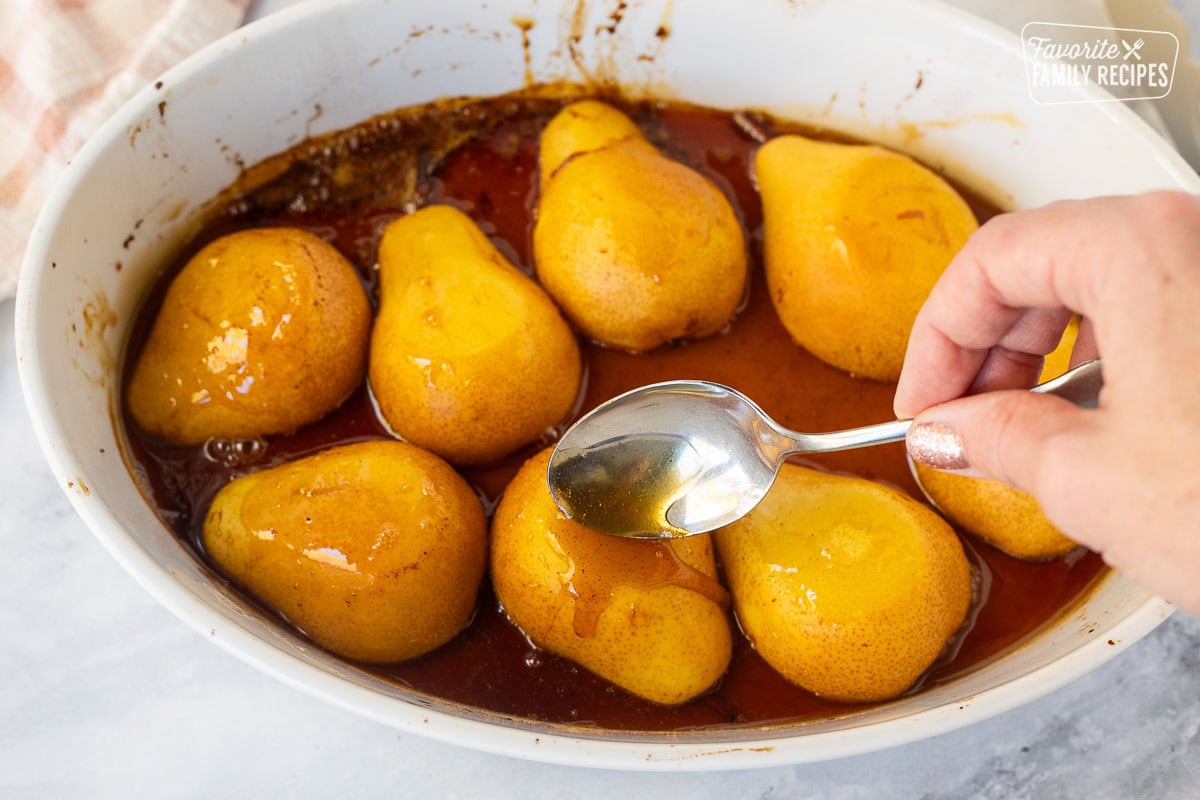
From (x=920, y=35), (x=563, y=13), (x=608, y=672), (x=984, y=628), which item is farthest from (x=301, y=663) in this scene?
(x=920, y=35)

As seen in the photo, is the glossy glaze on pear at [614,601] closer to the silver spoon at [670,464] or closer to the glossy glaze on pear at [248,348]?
the silver spoon at [670,464]

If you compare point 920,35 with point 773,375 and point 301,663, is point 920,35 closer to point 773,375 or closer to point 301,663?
point 773,375

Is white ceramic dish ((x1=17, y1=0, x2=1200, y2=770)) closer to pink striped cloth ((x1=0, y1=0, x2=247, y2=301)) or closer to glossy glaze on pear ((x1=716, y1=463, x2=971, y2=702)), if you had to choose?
glossy glaze on pear ((x1=716, y1=463, x2=971, y2=702))

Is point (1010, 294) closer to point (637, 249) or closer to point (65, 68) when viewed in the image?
point (637, 249)

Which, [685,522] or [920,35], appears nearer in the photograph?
[685,522]

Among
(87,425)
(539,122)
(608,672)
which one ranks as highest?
(539,122)

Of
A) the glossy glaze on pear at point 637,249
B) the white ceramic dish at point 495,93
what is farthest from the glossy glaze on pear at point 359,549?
the glossy glaze on pear at point 637,249

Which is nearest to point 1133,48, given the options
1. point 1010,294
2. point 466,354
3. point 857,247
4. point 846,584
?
point 857,247
